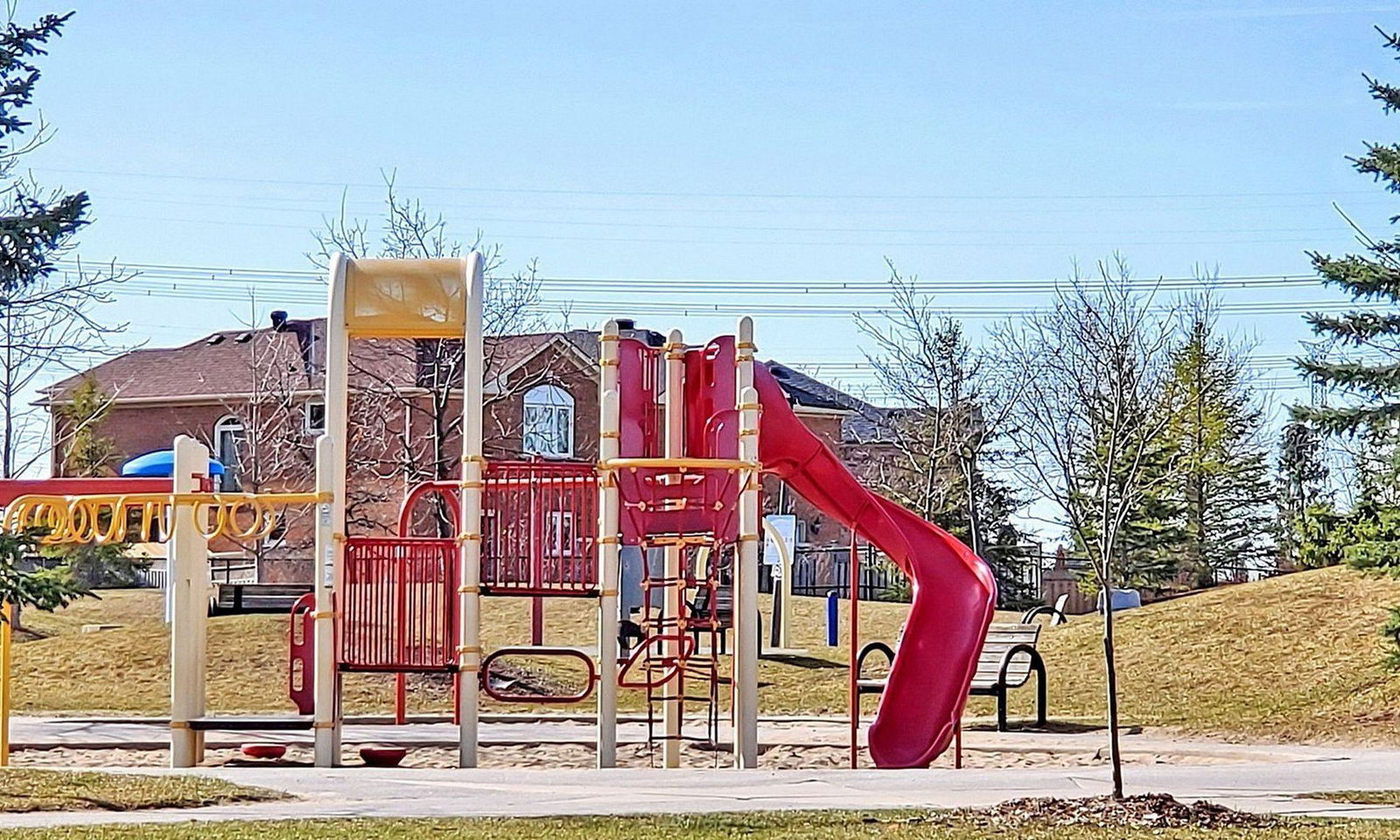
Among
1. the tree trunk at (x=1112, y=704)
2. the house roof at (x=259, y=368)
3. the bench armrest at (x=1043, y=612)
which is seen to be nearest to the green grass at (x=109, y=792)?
the tree trunk at (x=1112, y=704)

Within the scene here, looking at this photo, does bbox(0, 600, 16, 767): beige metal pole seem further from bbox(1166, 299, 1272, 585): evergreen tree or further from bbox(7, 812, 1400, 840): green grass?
bbox(1166, 299, 1272, 585): evergreen tree

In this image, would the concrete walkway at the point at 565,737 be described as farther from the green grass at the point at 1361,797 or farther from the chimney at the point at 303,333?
the chimney at the point at 303,333

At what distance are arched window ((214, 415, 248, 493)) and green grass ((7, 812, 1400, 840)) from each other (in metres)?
35.6

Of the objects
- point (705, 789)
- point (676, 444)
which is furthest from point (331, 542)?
point (705, 789)

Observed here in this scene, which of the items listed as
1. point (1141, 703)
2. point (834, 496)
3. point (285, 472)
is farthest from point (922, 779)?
point (285, 472)

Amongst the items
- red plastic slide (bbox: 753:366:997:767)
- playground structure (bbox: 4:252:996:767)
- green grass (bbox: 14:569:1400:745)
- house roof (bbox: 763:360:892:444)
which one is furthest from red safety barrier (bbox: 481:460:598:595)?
house roof (bbox: 763:360:892:444)

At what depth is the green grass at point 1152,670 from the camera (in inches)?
867

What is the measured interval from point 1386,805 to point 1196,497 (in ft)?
135

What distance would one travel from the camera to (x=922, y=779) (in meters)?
14.7

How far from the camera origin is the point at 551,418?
49.3 metres

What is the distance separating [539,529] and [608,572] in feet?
2.48

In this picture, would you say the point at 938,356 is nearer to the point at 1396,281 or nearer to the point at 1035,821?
the point at 1396,281

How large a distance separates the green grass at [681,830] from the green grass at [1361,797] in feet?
5.45

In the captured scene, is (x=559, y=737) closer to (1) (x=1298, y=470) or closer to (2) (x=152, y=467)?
(2) (x=152, y=467)
